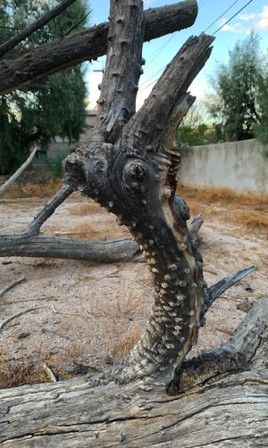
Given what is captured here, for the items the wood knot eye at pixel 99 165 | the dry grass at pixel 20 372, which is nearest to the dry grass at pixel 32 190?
the dry grass at pixel 20 372

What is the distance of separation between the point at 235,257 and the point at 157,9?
2552mm

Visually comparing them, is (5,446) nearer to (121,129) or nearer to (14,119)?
(121,129)

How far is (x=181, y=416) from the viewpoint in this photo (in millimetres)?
980

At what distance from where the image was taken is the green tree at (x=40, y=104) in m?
8.45

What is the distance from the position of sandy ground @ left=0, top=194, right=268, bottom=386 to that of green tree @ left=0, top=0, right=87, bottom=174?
612 cm

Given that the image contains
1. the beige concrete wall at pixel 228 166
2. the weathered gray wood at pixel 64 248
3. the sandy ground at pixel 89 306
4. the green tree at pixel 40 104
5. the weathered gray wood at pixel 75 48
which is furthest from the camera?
the green tree at pixel 40 104

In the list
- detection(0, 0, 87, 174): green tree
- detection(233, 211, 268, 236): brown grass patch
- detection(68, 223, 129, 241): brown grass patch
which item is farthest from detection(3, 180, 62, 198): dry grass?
detection(233, 211, 268, 236): brown grass patch

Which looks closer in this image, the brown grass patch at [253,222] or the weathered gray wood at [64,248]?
the weathered gray wood at [64,248]

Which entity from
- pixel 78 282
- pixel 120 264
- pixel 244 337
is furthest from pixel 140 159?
pixel 120 264

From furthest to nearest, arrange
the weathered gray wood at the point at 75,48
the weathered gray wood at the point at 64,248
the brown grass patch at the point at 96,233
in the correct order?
the brown grass patch at the point at 96,233 < the weathered gray wood at the point at 64,248 < the weathered gray wood at the point at 75,48

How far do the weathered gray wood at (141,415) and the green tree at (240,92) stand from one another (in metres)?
8.59

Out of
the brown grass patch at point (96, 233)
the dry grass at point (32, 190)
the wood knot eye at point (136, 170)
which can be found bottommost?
the brown grass patch at point (96, 233)

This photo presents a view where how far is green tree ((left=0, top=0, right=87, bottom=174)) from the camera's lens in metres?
8.45

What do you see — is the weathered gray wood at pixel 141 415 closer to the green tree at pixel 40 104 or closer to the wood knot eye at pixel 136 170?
the wood knot eye at pixel 136 170
